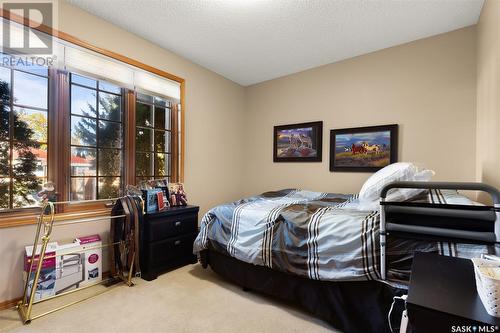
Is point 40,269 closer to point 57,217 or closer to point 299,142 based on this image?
point 57,217

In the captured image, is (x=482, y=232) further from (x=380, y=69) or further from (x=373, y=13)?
(x=380, y=69)

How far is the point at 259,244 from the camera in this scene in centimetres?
197

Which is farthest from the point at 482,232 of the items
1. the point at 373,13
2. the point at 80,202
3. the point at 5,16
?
the point at 5,16

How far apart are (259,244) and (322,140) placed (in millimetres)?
2075

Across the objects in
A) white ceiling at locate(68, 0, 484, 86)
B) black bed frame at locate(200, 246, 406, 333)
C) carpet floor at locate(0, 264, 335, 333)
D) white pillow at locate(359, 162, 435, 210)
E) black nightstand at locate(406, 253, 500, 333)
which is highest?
white ceiling at locate(68, 0, 484, 86)

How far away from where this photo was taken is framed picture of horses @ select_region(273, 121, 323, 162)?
3508 mm

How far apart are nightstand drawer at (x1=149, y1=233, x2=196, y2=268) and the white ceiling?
2.31m

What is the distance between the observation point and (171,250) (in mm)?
2547

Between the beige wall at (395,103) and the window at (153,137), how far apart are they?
166cm

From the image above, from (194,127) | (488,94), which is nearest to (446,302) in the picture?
(488,94)

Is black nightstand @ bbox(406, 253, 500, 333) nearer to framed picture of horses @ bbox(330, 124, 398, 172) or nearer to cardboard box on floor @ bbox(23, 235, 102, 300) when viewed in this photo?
framed picture of horses @ bbox(330, 124, 398, 172)

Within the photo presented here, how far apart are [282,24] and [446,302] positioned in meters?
2.62

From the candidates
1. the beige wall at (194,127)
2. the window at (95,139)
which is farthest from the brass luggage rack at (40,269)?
the window at (95,139)

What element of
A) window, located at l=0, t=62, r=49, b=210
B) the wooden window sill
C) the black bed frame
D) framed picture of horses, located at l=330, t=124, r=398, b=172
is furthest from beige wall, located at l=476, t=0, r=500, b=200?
window, located at l=0, t=62, r=49, b=210
